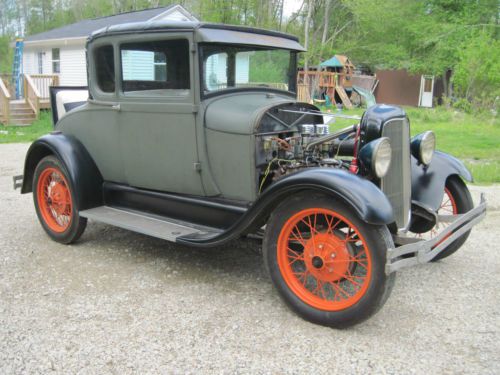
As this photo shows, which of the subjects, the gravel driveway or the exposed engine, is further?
the exposed engine

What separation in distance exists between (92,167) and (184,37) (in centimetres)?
155

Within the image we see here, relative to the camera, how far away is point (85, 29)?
20391 mm

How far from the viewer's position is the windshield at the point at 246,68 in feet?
11.7

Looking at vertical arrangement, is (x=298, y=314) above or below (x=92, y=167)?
below

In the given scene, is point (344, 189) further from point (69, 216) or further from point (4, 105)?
point (4, 105)

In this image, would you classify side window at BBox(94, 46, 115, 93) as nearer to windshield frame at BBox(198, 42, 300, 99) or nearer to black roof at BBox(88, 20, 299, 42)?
black roof at BBox(88, 20, 299, 42)

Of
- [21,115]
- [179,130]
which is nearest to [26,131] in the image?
[21,115]

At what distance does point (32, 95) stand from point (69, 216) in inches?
486

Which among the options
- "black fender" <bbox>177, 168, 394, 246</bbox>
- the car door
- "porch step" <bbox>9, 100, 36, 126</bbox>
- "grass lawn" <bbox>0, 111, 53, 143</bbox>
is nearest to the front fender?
"black fender" <bbox>177, 168, 394, 246</bbox>

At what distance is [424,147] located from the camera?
11.8 feet

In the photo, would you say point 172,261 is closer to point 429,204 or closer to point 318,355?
point 318,355

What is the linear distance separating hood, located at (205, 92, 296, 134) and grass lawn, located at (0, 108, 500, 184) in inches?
190

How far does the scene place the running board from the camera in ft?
11.6

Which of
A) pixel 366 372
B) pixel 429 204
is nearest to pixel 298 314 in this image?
pixel 366 372
